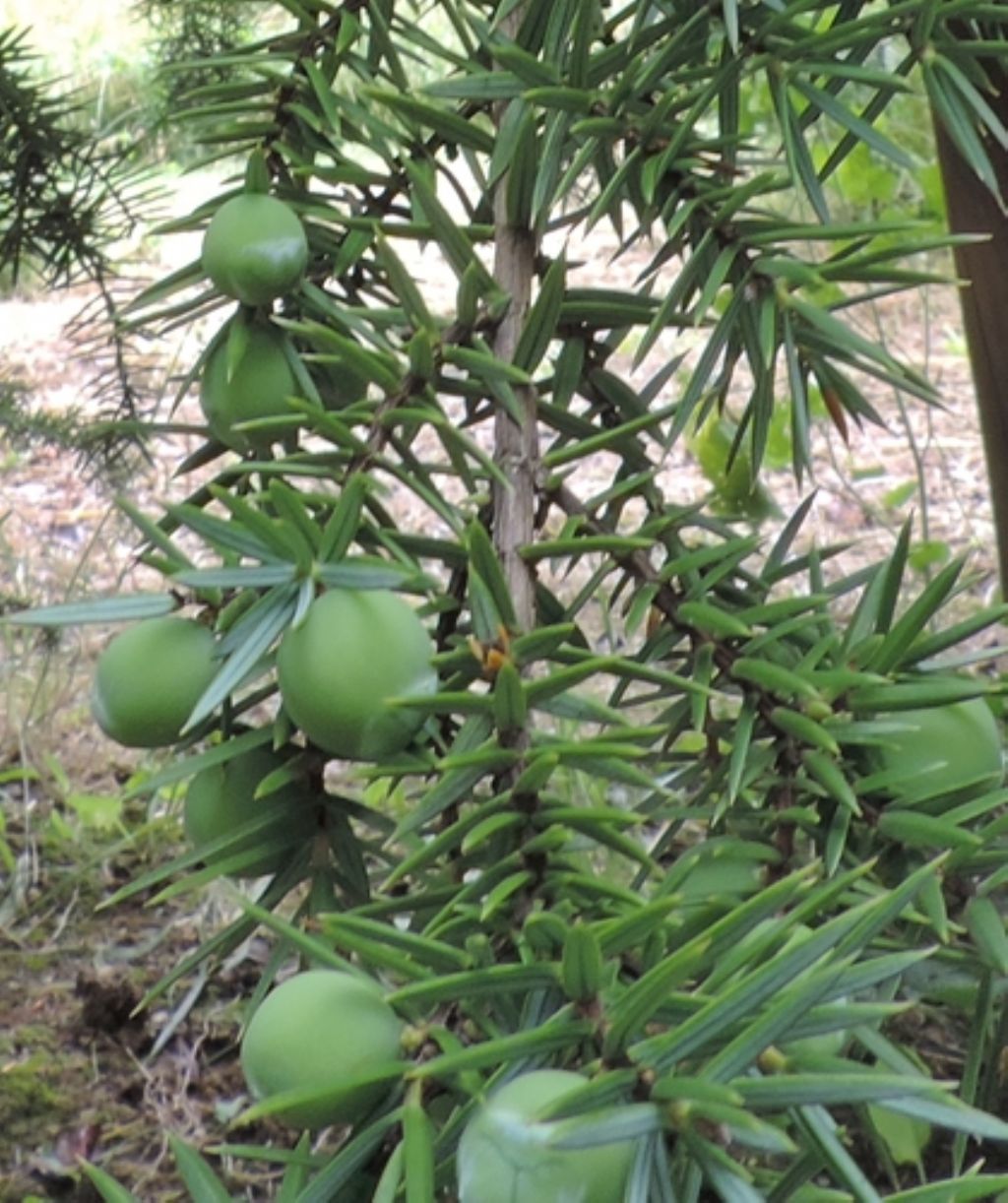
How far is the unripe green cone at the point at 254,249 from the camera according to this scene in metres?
0.35

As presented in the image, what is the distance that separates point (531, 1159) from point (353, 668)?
0.32 feet

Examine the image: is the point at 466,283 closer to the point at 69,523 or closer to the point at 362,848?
the point at 362,848

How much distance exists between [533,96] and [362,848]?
0.19 m

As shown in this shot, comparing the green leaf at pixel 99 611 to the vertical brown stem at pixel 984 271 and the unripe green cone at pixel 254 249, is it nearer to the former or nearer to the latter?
the unripe green cone at pixel 254 249

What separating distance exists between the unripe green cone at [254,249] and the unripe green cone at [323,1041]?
0.56 feet

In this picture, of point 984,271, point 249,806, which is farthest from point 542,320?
point 984,271

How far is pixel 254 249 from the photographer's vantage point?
351 mm

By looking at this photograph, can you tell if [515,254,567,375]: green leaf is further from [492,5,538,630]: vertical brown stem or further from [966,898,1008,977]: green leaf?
[966,898,1008,977]: green leaf

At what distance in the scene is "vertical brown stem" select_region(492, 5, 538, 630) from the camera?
333 millimetres

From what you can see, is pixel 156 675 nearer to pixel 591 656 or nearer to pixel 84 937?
pixel 591 656

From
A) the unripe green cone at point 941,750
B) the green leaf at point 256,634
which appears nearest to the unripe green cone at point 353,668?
the green leaf at point 256,634

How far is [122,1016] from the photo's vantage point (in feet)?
2.99

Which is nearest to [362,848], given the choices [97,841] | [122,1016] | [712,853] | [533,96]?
[712,853]

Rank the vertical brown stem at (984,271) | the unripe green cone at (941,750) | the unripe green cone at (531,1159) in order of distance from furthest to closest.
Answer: the vertical brown stem at (984,271), the unripe green cone at (941,750), the unripe green cone at (531,1159)
